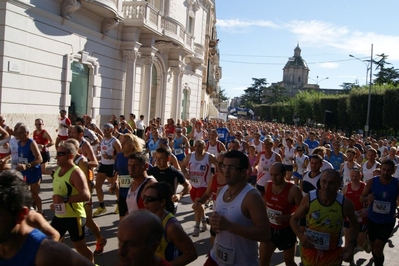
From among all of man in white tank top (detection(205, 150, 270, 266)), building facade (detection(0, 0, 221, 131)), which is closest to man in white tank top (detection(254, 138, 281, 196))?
man in white tank top (detection(205, 150, 270, 266))

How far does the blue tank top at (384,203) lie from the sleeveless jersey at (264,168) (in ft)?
8.66

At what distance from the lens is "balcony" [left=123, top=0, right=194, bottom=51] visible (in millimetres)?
19344

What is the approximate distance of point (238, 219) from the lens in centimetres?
335

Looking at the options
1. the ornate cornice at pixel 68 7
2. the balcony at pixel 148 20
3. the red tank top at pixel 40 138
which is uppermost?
the balcony at pixel 148 20

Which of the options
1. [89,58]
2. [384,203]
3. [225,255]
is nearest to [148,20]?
[89,58]

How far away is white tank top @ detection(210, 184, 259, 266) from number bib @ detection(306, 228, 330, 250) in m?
1.12

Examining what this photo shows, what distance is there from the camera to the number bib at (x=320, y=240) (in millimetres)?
4340

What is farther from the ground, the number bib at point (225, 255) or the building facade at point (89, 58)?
the building facade at point (89, 58)

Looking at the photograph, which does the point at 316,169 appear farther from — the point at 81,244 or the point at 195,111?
the point at 195,111

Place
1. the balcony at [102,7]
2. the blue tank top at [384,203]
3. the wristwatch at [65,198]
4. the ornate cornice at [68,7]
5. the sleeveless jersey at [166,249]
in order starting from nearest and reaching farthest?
the sleeveless jersey at [166,249] < the wristwatch at [65,198] < the blue tank top at [384,203] < the ornate cornice at [68,7] < the balcony at [102,7]

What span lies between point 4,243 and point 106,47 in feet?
56.0

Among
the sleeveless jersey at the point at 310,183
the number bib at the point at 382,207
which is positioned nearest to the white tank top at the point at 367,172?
the sleeveless jersey at the point at 310,183

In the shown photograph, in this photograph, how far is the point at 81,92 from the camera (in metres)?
17.2

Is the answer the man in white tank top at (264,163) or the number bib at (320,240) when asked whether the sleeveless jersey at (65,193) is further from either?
the man in white tank top at (264,163)
